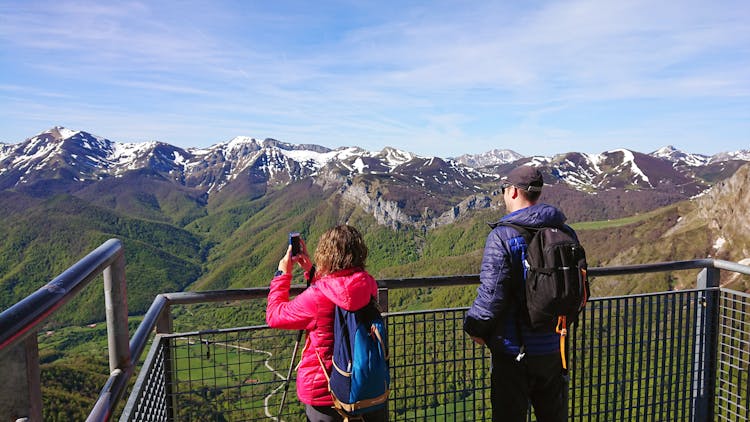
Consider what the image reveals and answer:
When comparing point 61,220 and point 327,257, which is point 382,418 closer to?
point 327,257

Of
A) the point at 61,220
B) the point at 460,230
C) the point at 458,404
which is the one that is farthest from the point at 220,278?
the point at 458,404

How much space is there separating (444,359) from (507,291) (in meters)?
1.14

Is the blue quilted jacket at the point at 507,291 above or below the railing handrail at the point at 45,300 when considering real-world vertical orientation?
below

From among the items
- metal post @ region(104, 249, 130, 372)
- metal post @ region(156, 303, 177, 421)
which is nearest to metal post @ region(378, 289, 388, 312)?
metal post @ region(156, 303, 177, 421)

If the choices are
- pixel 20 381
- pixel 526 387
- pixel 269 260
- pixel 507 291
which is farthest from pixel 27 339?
pixel 269 260

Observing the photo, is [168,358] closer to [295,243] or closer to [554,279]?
[295,243]

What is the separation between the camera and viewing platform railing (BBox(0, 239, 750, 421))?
2.46 meters

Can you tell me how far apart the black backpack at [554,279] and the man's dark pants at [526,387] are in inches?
12.5

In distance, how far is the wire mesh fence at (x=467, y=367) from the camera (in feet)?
11.3

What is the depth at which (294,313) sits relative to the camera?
3049mm

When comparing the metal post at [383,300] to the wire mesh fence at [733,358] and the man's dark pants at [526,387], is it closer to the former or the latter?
the man's dark pants at [526,387]

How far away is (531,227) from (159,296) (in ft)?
8.60

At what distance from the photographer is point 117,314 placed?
2.28 metres

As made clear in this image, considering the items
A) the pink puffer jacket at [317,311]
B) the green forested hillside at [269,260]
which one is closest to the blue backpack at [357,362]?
the pink puffer jacket at [317,311]
